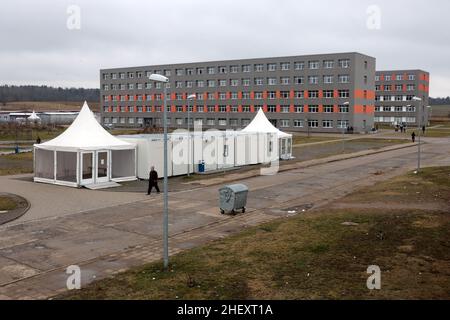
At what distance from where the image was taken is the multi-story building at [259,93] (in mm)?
81438

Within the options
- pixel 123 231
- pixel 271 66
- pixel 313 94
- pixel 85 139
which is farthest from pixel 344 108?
pixel 123 231

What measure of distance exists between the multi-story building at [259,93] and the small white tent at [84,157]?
58124mm

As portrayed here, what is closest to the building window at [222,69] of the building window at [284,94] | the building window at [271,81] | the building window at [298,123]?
the building window at [271,81]

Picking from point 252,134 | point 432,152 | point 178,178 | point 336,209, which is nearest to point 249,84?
point 432,152

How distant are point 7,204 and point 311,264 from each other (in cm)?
1434

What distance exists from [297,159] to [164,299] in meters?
32.0

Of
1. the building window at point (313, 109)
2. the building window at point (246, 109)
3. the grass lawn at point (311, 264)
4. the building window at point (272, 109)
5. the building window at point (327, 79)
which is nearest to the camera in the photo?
the grass lawn at point (311, 264)

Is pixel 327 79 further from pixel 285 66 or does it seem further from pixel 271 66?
pixel 271 66

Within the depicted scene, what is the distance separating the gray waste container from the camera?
61.5 feet

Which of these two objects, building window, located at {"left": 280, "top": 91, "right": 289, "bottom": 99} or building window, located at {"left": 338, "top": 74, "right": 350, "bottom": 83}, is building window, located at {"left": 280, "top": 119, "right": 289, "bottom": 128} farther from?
building window, located at {"left": 338, "top": 74, "right": 350, "bottom": 83}

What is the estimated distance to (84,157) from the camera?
26.3 meters

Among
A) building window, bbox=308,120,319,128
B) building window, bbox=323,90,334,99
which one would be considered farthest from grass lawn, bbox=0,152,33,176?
building window, bbox=323,90,334,99

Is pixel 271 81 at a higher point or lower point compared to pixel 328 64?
lower

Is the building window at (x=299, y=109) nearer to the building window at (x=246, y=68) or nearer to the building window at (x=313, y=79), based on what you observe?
the building window at (x=313, y=79)
